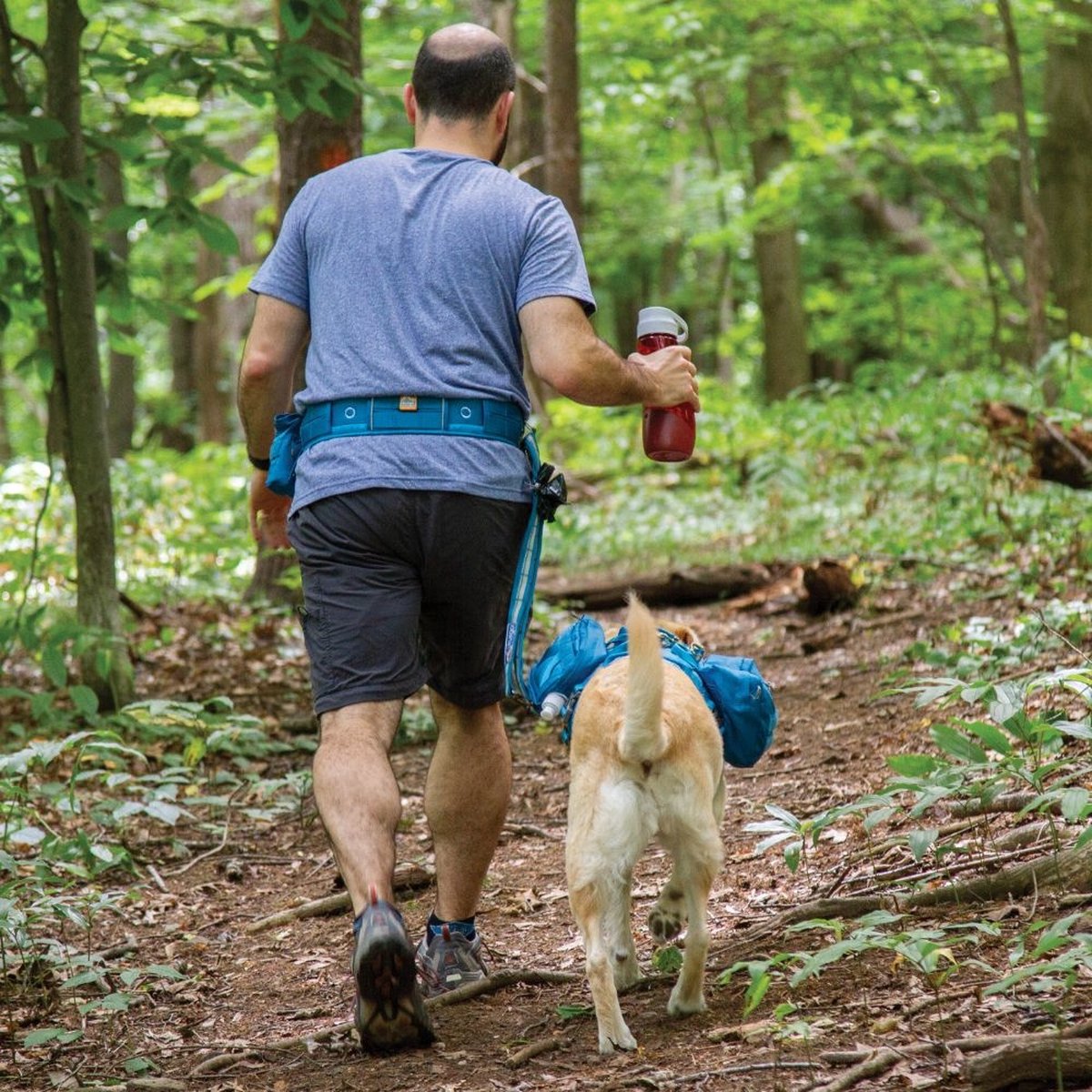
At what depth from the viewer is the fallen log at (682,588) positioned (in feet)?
29.3

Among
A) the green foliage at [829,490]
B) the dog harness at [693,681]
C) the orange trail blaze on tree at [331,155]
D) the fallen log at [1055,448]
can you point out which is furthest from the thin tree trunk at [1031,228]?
the dog harness at [693,681]

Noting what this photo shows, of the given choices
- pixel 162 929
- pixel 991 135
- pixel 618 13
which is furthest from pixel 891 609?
pixel 618 13

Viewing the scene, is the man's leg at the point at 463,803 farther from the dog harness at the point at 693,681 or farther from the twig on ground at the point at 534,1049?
the twig on ground at the point at 534,1049

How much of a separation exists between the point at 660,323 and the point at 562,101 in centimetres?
955

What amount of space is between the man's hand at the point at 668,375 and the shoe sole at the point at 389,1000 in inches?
61.3

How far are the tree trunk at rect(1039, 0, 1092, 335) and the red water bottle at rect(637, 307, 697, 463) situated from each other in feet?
40.7

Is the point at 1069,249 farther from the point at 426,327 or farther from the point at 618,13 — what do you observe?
the point at 426,327

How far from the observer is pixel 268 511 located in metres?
3.93

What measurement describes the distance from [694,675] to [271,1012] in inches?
59.7

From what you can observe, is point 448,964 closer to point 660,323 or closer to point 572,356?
point 572,356

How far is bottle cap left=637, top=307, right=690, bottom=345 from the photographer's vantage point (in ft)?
11.7

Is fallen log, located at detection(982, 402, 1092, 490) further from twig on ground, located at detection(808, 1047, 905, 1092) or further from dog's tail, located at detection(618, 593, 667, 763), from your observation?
twig on ground, located at detection(808, 1047, 905, 1092)

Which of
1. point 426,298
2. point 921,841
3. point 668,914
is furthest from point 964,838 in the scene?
point 426,298

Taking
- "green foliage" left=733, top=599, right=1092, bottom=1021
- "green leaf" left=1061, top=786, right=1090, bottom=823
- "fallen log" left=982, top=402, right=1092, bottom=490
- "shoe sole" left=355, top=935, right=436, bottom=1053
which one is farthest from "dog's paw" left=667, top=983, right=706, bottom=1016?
"fallen log" left=982, top=402, right=1092, bottom=490
